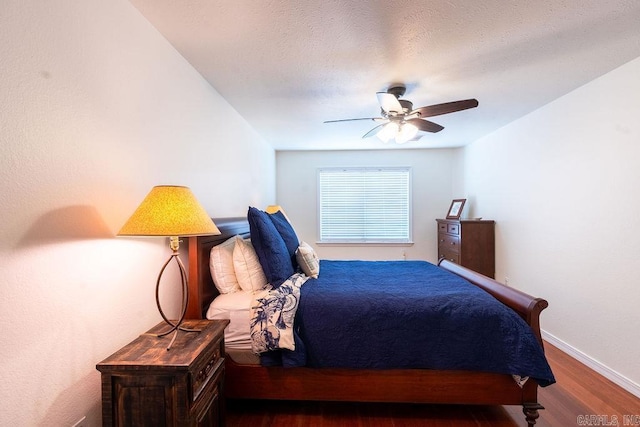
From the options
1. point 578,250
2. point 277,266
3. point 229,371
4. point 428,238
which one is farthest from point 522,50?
point 428,238

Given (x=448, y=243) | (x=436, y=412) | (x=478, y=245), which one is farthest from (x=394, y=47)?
(x=448, y=243)

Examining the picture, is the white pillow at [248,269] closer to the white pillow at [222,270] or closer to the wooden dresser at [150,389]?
the white pillow at [222,270]

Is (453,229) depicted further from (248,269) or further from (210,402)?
(210,402)

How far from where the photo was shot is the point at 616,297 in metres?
2.13

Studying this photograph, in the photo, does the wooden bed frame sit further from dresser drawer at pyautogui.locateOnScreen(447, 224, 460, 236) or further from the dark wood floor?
dresser drawer at pyautogui.locateOnScreen(447, 224, 460, 236)

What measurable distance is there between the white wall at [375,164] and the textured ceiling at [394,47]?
1.96 m

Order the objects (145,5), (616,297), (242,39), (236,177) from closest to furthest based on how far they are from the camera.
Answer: (145,5) → (242,39) → (616,297) → (236,177)

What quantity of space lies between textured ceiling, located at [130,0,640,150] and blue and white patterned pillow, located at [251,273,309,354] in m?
1.64

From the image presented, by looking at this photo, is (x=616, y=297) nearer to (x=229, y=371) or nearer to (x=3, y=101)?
(x=229, y=371)

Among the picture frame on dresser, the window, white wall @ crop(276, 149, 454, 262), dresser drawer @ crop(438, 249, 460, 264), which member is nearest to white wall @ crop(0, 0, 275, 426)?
white wall @ crop(276, 149, 454, 262)

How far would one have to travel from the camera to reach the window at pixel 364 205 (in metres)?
4.86

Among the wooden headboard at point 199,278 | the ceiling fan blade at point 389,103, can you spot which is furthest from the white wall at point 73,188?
the ceiling fan blade at point 389,103

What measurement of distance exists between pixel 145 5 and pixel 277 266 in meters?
1.68

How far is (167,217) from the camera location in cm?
114
